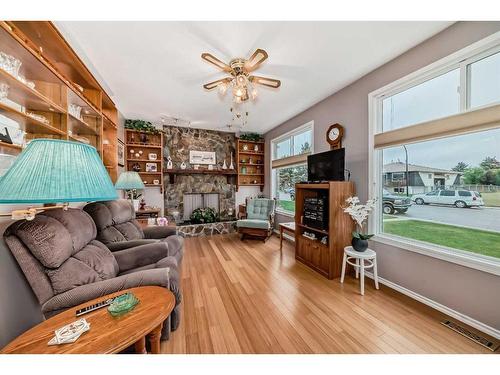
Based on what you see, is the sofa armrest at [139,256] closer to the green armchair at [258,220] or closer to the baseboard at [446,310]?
the green armchair at [258,220]

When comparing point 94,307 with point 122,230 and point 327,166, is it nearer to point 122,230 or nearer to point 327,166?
point 122,230

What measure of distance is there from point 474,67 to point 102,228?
3.93 meters

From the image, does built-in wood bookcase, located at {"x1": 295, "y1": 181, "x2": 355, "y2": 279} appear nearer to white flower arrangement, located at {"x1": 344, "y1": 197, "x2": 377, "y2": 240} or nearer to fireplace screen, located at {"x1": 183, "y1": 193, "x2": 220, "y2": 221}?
white flower arrangement, located at {"x1": 344, "y1": 197, "x2": 377, "y2": 240}

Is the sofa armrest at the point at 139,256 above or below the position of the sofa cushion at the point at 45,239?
below

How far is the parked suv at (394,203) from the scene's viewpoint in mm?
2242

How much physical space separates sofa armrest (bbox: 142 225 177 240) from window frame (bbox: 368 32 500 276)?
276cm

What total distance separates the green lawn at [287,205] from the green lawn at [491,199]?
112 inches

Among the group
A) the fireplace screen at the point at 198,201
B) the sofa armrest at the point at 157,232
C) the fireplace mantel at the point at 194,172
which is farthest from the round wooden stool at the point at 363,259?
the fireplace screen at the point at 198,201

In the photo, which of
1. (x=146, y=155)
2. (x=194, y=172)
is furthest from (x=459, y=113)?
(x=146, y=155)

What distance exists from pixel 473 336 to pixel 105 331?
8.71 feet

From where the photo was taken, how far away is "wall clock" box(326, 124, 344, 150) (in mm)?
2795

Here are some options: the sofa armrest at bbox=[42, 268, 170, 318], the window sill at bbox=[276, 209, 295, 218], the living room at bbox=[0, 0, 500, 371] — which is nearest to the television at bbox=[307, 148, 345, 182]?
the living room at bbox=[0, 0, 500, 371]

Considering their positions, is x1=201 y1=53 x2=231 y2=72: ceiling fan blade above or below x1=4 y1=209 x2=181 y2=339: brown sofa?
above

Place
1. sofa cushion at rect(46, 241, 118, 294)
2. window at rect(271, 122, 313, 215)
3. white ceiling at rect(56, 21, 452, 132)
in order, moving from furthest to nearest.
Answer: window at rect(271, 122, 313, 215) < white ceiling at rect(56, 21, 452, 132) < sofa cushion at rect(46, 241, 118, 294)
